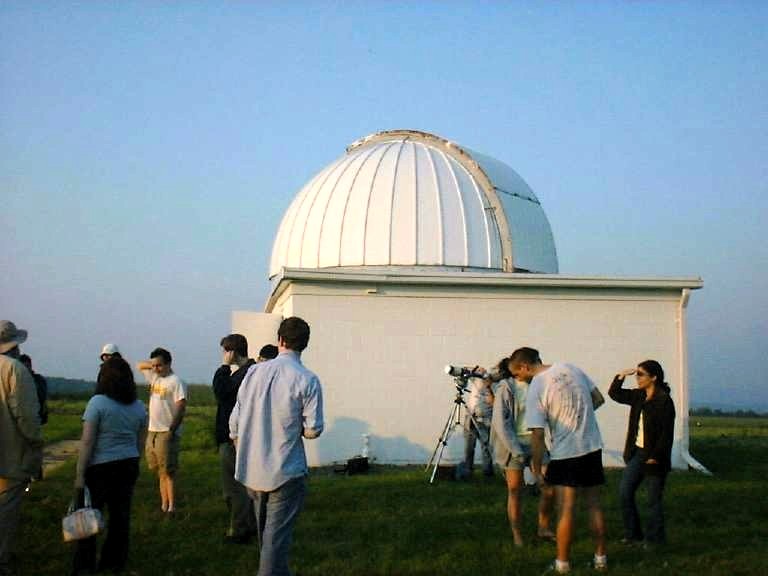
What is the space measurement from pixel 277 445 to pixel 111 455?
1793 millimetres

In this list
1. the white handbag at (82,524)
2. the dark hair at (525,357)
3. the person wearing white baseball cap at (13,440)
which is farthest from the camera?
the dark hair at (525,357)

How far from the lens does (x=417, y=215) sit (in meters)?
16.8

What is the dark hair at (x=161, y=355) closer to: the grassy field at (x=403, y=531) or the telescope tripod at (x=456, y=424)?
the grassy field at (x=403, y=531)

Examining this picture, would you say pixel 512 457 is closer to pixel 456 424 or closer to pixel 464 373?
pixel 464 373

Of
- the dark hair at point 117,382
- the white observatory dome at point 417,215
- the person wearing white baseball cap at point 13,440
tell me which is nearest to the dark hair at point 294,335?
the dark hair at point 117,382

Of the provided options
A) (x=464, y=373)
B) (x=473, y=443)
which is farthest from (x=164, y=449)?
(x=473, y=443)

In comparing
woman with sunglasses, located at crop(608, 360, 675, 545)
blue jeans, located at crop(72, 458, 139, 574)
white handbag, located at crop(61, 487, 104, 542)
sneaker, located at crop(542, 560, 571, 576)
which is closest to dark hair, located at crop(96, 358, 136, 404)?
blue jeans, located at crop(72, 458, 139, 574)

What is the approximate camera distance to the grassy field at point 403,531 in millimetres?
7020

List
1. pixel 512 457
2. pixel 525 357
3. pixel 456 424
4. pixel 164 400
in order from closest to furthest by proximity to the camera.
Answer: pixel 525 357, pixel 512 457, pixel 164 400, pixel 456 424

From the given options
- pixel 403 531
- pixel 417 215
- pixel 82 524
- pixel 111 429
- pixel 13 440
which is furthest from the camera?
pixel 417 215

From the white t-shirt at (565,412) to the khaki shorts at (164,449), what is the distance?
3.99 metres

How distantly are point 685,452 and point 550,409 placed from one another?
826 centimetres

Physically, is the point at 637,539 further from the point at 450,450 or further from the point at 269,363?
the point at 450,450

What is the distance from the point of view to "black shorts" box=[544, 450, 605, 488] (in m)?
6.59
